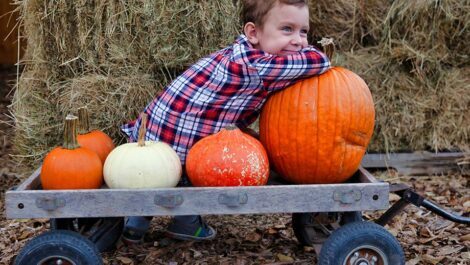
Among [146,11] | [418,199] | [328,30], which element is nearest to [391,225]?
[418,199]

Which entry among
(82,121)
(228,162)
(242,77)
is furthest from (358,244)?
(82,121)

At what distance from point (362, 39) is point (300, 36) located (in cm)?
204

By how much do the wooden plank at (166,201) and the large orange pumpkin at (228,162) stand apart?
0.47ft

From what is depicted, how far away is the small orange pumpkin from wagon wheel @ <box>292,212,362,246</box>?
404 millimetres

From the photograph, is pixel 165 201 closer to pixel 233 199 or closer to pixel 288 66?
pixel 233 199

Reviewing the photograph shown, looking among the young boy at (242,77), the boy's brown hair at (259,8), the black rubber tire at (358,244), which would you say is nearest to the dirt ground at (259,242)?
the young boy at (242,77)

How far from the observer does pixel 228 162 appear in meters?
2.92

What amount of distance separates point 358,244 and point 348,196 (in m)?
0.20

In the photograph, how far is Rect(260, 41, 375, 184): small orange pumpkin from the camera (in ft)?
9.84

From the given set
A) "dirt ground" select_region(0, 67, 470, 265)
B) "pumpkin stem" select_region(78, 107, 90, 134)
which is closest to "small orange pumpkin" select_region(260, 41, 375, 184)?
"dirt ground" select_region(0, 67, 470, 265)

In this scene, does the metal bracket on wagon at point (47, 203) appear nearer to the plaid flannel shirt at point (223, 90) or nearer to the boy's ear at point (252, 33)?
the plaid flannel shirt at point (223, 90)

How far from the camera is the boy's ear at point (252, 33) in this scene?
11.0ft

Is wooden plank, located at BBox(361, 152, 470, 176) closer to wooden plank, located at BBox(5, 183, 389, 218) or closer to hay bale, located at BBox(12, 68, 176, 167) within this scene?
hay bale, located at BBox(12, 68, 176, 167)

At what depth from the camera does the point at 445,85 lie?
5.01 m
